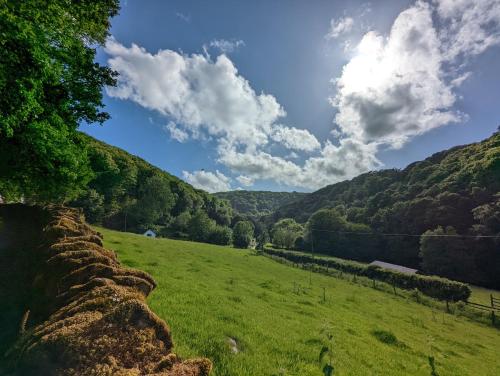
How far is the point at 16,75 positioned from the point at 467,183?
339 feet

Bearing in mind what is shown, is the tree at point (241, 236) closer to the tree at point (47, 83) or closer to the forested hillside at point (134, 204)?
the forested hillside at point (134, 204)

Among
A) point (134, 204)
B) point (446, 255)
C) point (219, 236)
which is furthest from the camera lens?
point (219, 236)

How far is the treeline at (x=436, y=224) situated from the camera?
201 ft

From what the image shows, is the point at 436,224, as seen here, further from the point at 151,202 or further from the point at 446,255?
the point at 151,202

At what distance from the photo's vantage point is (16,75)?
31.4 ft

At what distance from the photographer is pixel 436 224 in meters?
77.9

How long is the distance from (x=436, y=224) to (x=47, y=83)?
94.6m

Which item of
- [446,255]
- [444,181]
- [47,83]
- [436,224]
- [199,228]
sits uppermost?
[444,181]

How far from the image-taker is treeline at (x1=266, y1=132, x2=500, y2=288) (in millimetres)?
61344

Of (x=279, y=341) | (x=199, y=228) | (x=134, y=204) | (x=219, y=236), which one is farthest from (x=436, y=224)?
(x=134, y=204)

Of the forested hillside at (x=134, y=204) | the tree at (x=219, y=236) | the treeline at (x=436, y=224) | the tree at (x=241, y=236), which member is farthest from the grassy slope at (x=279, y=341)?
the tree at (x=241, y=236)

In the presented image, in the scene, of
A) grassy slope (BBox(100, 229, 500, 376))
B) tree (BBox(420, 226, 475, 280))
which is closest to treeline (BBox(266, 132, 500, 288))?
tree (BBox(420, 226, 475, 280))

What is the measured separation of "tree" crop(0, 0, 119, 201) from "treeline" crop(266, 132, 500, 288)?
73.2m

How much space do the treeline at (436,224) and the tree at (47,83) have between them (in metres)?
73.2
